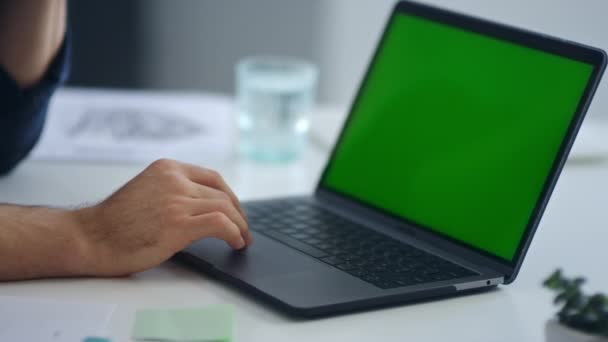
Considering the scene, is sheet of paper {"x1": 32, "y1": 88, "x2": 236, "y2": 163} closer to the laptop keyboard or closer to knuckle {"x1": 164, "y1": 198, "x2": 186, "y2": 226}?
the laptop keyboard

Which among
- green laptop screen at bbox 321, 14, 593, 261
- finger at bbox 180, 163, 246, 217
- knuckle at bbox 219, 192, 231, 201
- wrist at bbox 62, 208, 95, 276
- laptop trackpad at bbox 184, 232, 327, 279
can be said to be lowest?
wrist at bbox 62, 208, 95, 276

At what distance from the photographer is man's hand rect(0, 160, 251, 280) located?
2.61 feet

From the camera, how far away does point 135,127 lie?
1.36 metres

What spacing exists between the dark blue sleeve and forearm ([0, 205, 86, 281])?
0.32 m

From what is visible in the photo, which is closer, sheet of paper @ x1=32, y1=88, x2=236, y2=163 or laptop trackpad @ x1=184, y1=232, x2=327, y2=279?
laptop trackpad @ x1=184, y1=232, x2=327, y2=279

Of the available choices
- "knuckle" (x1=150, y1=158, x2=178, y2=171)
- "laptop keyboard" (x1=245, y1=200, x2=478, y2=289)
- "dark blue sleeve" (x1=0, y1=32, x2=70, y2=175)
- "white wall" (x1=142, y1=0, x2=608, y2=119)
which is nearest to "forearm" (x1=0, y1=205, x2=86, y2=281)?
"knuckle" (x1=150, y1=158, x2=178, y2=171)

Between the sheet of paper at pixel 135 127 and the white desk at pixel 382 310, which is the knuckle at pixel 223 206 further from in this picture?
the sheet of paper at pixel 135 127

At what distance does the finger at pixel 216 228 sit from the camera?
32.3 inches

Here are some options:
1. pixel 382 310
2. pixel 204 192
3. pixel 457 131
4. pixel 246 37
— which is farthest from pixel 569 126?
pixel 246 37

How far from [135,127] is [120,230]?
0.56 meters

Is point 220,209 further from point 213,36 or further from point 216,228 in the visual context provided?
point 213,36

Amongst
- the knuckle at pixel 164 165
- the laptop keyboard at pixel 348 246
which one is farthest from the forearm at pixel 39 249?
the laptop keyboard at pixel 348 246

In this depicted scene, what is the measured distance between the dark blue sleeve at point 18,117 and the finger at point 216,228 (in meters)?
0.41

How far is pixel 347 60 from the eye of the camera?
2652 mm
